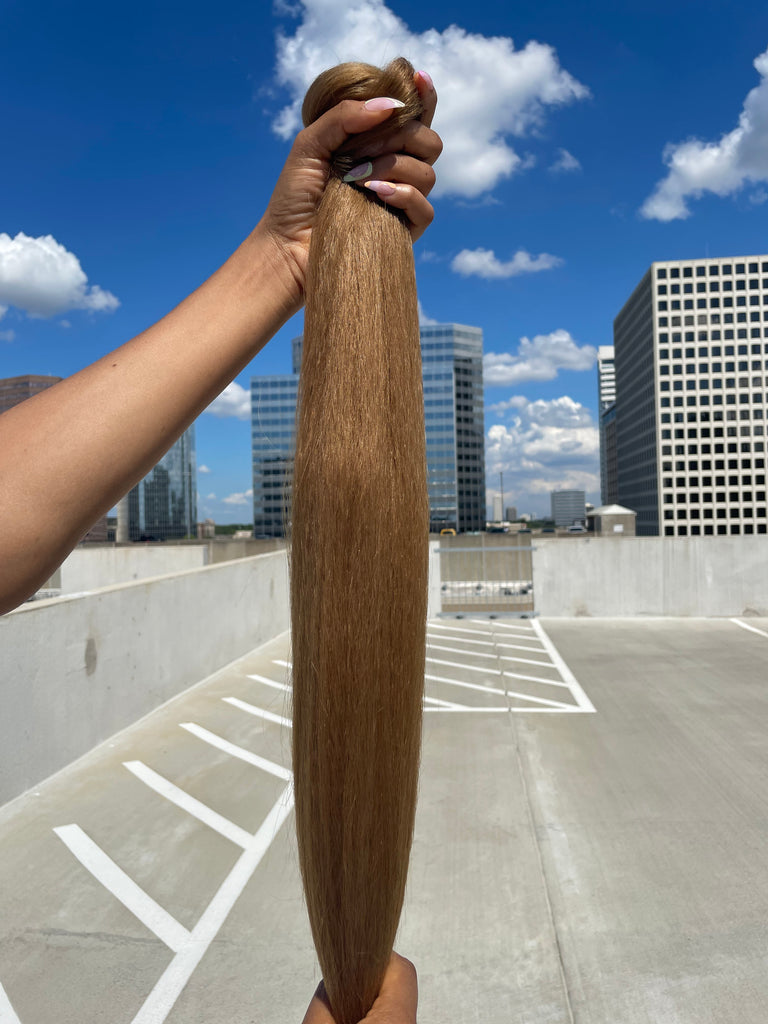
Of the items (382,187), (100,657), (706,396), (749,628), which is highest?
(706,396)

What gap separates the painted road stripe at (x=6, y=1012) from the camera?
244 centimetres

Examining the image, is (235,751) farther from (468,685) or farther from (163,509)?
(163,509)

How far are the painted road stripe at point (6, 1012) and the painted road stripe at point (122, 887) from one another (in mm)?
591

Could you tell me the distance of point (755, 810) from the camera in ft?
13.6

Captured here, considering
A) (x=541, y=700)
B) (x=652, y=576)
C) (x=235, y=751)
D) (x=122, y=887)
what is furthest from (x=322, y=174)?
(x=652, y=576)

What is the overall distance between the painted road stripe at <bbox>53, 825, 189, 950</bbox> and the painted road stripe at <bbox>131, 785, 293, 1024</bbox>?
0.25 feet

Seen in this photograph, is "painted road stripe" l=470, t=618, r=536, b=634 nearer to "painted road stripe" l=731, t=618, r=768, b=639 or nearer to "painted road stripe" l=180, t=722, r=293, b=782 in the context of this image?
"painted road stripe" l=731, t=618, r=768, b=639

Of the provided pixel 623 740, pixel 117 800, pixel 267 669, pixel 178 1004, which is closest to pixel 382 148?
pixel 178 1004

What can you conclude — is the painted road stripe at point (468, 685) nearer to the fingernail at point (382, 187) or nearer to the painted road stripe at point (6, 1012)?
the painted road stripe at point (6, 1012)

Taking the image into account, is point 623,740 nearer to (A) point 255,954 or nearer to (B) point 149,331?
(A) point 255,954

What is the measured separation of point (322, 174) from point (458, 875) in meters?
3.41

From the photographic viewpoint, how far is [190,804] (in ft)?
14.1

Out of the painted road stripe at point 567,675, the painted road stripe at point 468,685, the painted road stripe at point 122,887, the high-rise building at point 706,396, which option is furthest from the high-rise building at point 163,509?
the high-rise building at point 706,396

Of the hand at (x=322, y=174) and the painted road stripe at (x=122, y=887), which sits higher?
the hand at (x=322, y=174)
